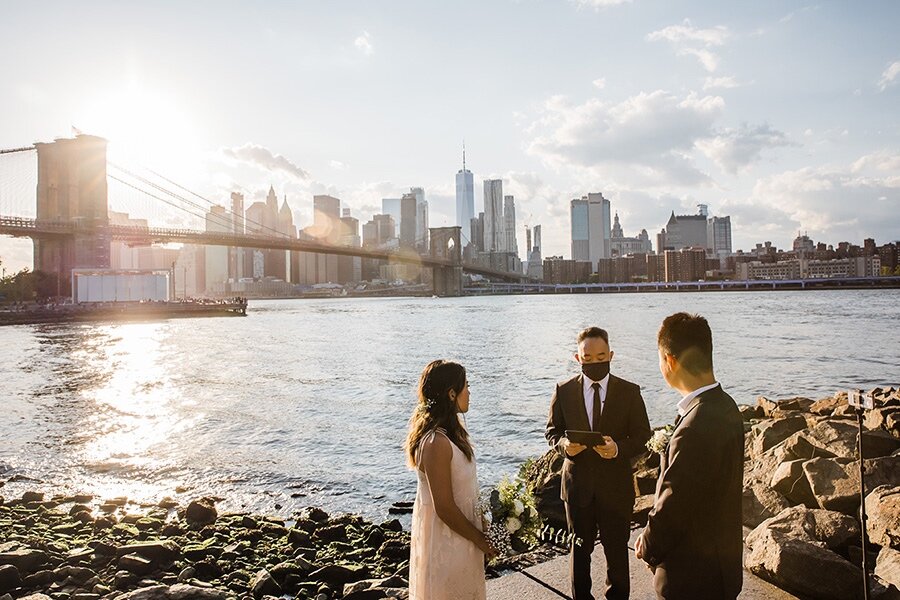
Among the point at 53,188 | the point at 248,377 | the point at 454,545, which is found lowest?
the point at 248,377

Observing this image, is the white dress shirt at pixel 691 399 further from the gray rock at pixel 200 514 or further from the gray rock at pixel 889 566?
the gray rock at pixel 200 514

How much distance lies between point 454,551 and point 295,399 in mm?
14858

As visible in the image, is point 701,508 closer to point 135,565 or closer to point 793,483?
point 793,483

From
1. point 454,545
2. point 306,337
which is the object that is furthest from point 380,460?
point 306,337

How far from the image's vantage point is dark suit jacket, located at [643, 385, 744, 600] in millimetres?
2096

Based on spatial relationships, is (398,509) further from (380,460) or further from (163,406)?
(163,406)

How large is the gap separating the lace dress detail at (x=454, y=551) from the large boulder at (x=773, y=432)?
4.46 m

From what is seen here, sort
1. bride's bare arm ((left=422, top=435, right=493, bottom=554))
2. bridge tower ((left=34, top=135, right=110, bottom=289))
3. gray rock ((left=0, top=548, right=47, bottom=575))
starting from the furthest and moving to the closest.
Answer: bridge tower ((left=34, top=135, right=110, bottom=289)) < gray rock ((left=0, top=548, right=47, bottom=575)) < bride's bare arm ((left=422, top=435, right=493, bottom=554))

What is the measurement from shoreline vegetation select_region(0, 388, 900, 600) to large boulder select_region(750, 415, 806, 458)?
2cm

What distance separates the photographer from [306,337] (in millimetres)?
38875

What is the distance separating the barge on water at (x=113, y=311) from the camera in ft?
181

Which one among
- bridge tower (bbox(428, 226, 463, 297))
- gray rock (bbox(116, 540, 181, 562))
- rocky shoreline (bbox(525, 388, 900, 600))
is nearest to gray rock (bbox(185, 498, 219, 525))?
gray rock (bbox(116, 540, 181, 562))

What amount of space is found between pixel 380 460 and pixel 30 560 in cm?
533

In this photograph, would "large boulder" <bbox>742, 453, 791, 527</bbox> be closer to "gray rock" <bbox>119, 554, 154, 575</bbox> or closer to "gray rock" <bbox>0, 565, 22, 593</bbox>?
"gray rock" <bbox>119, 554, 154, 575</bbox>
